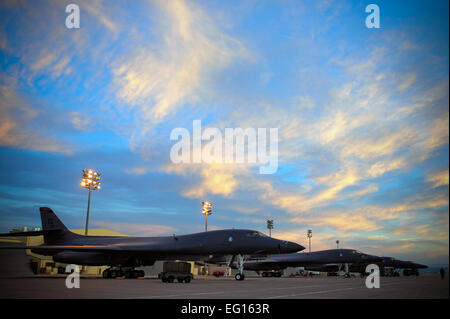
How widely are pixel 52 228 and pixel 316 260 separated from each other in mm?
36215

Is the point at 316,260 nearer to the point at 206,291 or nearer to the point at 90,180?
the point at 90,180

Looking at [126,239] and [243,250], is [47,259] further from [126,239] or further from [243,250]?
[243,250]

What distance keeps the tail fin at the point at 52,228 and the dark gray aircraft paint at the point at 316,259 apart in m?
25.4

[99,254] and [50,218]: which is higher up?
[50,218]

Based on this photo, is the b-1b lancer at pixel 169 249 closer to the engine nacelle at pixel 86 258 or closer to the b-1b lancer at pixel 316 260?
the engine nacelle at pixel 86 258

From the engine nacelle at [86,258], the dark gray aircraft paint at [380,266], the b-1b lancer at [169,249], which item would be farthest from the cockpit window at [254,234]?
the dark gray aircraft paint at [380,266]

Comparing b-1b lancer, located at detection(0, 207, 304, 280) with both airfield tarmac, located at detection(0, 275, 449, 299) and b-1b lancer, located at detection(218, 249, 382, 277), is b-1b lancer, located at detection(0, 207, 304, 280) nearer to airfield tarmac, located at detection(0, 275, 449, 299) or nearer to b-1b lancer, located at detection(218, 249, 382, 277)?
airfield tarmac, located at detection(0, 275, 449, 299)

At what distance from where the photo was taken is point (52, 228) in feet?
115

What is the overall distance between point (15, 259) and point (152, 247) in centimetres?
2808

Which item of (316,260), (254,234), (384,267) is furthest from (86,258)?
(384,267)

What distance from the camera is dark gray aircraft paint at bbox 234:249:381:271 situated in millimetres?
51122

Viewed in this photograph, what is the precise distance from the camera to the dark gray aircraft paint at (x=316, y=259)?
51.1 m
